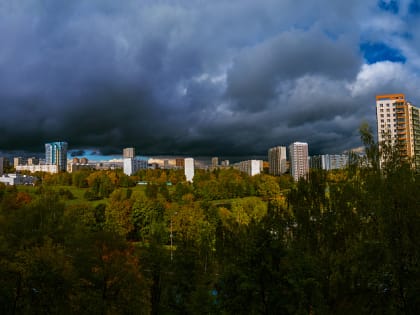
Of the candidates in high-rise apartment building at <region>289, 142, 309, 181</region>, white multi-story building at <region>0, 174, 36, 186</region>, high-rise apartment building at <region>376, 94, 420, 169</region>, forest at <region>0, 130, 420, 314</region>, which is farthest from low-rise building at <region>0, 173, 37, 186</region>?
high-rise apartment building at <region>376, 94, 420, 169</region>

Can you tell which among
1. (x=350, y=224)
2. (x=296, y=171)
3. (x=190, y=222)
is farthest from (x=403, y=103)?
(x=296, y=171)

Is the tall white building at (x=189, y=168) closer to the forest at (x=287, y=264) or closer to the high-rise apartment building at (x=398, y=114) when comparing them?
the high-rise apartment building at (x=398, y=114)

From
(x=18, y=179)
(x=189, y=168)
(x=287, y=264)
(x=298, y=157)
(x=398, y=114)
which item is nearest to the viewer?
(x=287, y=264)

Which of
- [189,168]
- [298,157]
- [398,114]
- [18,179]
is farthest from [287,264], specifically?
[18,179]

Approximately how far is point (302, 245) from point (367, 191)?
4331 mm

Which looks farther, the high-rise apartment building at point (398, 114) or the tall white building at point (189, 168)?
the tall white building at point (189, 168)

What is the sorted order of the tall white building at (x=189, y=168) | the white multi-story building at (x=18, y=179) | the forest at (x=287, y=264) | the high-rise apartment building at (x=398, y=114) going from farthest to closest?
the tall white building at (x=189, y=168) → the white multi-story building at (x=18, y=179) → the high-rise apartment building at (x=398, y=114) → the forest at (x=287, y=264)

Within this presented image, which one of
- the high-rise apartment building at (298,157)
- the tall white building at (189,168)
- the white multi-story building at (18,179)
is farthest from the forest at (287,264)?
the high-rise apartment building at (298,157)

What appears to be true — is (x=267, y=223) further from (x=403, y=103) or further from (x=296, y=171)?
(x=296, y=171)

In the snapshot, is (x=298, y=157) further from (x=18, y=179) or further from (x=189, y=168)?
(x=18, y=179)

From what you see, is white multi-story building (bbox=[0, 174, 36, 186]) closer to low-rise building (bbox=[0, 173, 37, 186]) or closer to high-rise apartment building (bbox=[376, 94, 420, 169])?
low-rise building (bbox=[0, 173, 37, 186])

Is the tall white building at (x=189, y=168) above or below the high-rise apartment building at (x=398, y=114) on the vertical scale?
below

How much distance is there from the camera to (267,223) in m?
13.2

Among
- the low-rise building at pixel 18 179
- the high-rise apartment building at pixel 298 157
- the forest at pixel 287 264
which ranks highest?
the high-rise apartment building at pixel 298 157
